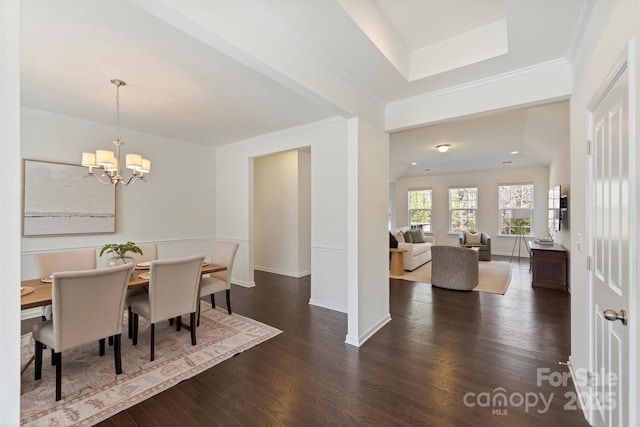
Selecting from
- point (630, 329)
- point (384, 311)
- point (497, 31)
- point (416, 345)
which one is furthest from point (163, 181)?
point (630, 329)

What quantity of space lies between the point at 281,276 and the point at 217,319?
2.37 metres

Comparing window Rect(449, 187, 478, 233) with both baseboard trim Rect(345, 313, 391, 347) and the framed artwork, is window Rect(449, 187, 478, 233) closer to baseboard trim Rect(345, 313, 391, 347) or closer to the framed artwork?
baseboard trim Rect(345, 313, 391, 347)

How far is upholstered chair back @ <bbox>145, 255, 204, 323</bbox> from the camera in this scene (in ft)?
8.31

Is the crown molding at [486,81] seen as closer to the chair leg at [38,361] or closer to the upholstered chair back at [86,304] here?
the upholstered chair back at [86,304]

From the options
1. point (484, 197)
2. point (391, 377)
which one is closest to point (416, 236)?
point (484, 197)

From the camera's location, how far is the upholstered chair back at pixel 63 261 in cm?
288

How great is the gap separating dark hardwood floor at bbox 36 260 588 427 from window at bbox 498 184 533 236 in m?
5.15

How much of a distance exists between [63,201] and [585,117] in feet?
18.7

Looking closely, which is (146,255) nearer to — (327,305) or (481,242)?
(327,305)

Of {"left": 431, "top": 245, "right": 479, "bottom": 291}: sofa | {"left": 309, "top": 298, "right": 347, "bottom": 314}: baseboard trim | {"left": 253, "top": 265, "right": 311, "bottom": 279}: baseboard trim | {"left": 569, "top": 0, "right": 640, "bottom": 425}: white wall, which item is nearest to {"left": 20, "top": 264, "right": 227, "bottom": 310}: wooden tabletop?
{"left": 309, "top": 298, "right": 347, "bottom": 314}: baseboard trim

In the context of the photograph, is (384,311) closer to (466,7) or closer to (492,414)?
(492,414)

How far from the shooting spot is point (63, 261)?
301 centimetres

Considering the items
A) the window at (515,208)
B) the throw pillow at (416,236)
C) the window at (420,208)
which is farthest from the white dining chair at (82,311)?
the window at (515,208)

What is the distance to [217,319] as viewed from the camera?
351cm
